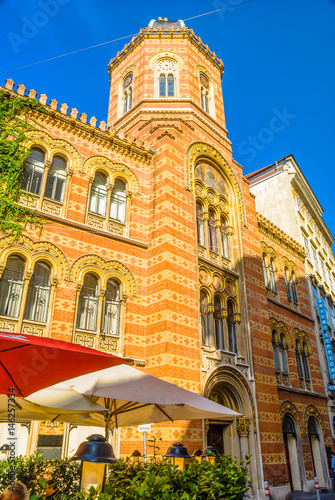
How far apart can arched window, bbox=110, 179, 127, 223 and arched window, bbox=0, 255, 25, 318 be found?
161 inches

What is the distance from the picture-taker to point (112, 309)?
1309 cm

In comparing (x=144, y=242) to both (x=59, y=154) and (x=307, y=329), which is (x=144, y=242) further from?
(x=307, y=329)

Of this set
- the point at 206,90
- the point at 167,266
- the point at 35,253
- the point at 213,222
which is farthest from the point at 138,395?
the point at 206,90

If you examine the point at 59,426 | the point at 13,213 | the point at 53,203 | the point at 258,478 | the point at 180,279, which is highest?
the point at 53,203

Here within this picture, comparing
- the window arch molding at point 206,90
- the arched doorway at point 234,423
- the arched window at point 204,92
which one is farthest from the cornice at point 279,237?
the arched doorway at point 234,423

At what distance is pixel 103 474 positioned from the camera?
5.46 meters

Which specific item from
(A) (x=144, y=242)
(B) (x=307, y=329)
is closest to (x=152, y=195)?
(A) (x=144, y=242)

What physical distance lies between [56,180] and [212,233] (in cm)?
→ 692

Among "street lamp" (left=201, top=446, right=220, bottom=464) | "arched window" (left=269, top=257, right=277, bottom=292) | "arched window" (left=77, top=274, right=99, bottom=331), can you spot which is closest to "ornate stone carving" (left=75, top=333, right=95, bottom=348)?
"arched window" (left=77, top=274, right=99, bottom=331)

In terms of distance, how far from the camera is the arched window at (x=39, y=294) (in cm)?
1132

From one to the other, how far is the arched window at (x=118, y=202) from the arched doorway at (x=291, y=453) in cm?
1167

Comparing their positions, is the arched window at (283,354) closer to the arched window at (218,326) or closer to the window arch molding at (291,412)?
the window arch molding at (291,412)

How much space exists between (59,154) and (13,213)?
3153 mm

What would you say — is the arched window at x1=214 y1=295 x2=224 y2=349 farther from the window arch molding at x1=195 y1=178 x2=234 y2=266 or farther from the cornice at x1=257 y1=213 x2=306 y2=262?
the cornice at x1=257 y1=213 x2=306 y2=262
